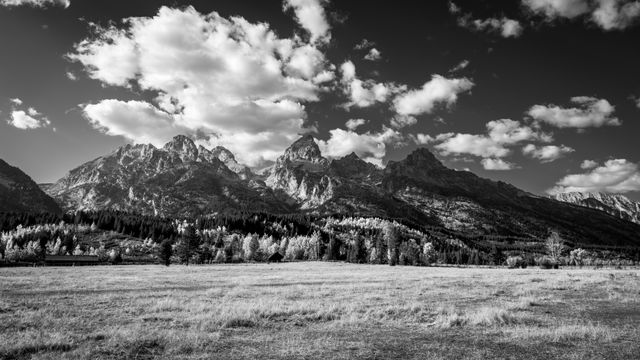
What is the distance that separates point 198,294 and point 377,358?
965 inches

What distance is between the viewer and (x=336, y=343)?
16688mm

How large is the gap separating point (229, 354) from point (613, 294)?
3806 cm

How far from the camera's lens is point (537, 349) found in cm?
1641

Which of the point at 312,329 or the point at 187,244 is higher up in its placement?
the point at 187,244

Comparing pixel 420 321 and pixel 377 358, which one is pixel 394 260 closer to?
pixel 420 321

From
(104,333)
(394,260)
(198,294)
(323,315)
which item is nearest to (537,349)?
(323,315)

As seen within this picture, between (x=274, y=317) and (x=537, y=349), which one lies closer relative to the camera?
(x=537, y=349)

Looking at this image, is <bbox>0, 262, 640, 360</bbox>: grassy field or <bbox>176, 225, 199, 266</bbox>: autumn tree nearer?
<bbox>0, 262, 640, 360</bbox>: grassy field

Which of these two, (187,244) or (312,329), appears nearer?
(312,329)

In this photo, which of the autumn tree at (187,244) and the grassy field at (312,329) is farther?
the autumn tree at (187,244)

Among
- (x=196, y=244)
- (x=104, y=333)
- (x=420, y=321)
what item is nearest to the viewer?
(x=104, y=333)

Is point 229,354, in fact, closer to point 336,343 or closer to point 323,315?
point 336,343

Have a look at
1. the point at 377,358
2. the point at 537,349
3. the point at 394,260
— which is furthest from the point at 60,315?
the point at 394,260

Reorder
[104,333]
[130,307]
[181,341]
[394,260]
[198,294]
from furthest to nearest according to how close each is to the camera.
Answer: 1. [394,260]
2. [198,294]
3. [130,307]
4. [104,333]
5. [181,341]
